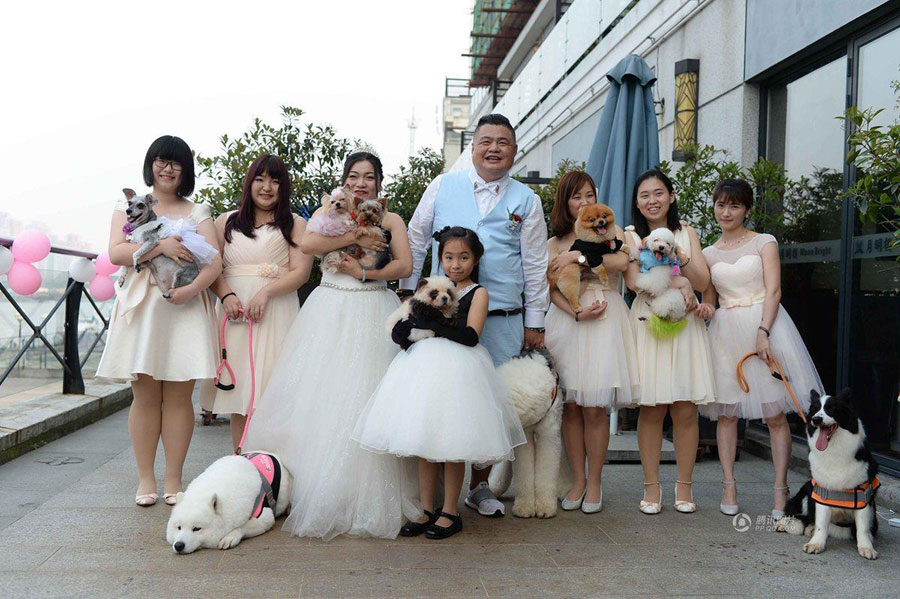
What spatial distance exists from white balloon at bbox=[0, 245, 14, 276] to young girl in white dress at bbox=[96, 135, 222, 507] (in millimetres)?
2435

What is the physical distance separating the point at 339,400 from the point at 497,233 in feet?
4.02

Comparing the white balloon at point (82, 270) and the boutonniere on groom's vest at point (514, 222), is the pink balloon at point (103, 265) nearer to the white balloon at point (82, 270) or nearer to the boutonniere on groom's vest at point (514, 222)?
the white balloon at point (82, 270)

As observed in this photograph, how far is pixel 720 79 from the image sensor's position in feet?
23.0

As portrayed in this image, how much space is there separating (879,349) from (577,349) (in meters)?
2.33

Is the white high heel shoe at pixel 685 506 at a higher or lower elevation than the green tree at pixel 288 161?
lower

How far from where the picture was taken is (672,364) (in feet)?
13.5

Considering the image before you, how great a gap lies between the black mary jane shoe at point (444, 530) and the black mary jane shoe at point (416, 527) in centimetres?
5

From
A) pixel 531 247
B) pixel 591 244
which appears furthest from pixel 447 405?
pixel 591 244

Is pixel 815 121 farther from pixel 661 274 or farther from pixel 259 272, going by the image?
pixel 259 272

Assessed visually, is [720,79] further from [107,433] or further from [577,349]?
[107,433]

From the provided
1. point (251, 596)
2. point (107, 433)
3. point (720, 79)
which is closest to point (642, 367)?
point (251, 596)

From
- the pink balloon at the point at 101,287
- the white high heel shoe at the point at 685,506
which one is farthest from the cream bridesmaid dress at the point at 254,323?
the pink balloon at the point at 101,287

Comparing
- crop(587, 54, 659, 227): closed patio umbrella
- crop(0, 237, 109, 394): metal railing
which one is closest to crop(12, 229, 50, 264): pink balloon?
crop(0, 237, 109, 394): metal railing

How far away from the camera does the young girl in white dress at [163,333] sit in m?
4.02
